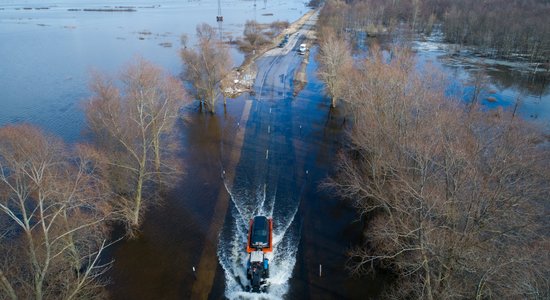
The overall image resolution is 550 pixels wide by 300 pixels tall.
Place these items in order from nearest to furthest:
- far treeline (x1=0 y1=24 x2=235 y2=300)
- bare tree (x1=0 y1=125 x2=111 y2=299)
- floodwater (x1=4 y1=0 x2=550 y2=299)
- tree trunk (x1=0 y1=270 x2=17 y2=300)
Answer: tree trunk (x1=0 y1=270 x2=17 y2=300), bare tree (x1=0 y1=125 x2=111 y2=299), far treeline (x1=0 y1=24 x2=235 y2=300), floodwater (x1=4 y1=0 x2=550 y2=299)

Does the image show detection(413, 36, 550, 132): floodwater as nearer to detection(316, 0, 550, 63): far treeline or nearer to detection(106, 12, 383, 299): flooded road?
detection(316, 0, 550, 63): far treeline

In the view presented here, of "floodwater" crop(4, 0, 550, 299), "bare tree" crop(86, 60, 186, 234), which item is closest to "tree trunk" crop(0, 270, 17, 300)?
"floodwater" crop(4, 0, 550, 299)

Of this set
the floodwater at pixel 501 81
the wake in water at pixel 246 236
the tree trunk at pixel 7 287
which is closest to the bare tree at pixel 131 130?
the wake in water at pixel 246 236

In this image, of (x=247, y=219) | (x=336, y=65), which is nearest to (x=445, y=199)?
(x=247, y=219)

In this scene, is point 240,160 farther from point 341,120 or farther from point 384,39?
point 384,39

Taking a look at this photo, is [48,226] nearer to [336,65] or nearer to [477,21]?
[336,65]

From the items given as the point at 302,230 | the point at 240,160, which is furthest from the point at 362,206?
the point at 240,160

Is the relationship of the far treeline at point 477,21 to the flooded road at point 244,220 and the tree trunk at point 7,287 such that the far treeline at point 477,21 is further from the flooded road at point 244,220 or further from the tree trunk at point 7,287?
the tree trunk at point 7,287
